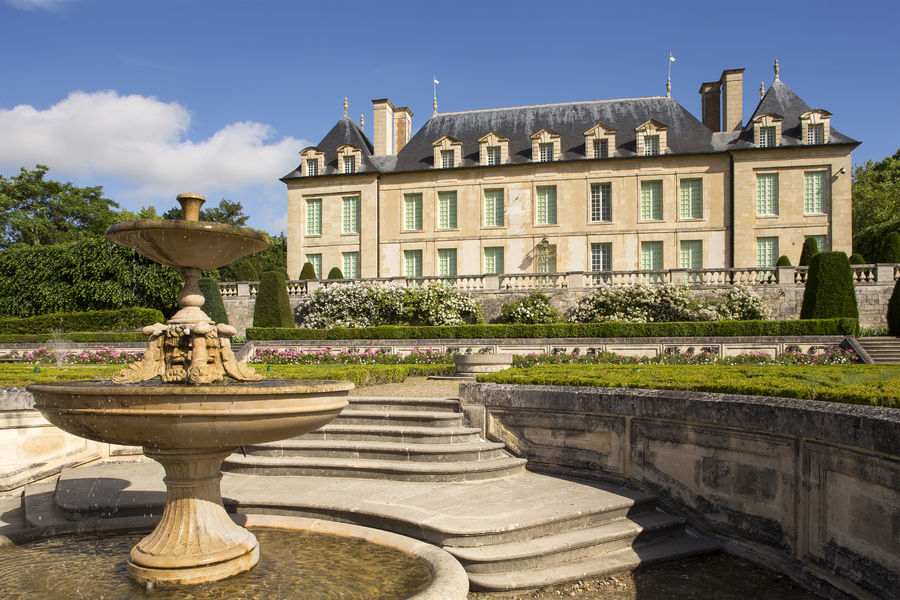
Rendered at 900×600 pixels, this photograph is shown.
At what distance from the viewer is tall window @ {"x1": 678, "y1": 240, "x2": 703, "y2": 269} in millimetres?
30047

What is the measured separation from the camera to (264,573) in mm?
4383

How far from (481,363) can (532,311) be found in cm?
1117

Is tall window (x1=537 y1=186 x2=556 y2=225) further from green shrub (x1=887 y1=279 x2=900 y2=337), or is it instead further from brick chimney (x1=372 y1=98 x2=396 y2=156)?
green shrub (x1=887 y1=279 x2=900 y2=337)

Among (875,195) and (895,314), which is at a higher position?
(875,195)

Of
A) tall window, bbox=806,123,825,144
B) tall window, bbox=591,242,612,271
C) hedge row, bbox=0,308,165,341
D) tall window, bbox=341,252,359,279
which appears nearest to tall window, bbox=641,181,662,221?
tall window, bbox=591,242,612,271

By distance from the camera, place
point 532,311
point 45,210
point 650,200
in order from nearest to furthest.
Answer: point 532,311
point 650,200
point 45,210

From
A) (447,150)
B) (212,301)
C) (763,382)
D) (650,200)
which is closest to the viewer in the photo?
(763,382)

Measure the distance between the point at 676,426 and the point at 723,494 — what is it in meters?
0.71

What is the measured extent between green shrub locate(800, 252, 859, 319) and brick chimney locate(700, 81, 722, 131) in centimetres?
1546

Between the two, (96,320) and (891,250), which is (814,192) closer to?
(891,250)

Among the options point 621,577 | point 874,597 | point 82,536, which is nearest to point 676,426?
point 621,577

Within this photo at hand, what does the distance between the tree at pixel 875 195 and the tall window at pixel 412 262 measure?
27834 mm

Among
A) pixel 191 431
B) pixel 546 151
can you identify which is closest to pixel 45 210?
pixel 546 151

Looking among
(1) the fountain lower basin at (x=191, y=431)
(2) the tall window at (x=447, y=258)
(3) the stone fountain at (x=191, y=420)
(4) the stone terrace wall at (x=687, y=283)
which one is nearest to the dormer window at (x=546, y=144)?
(2) the tall window at (x=447, y=258)
